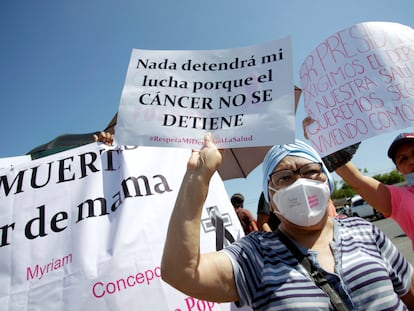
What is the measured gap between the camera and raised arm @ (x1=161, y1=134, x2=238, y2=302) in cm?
109

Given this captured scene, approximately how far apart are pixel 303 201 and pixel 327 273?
32 cm

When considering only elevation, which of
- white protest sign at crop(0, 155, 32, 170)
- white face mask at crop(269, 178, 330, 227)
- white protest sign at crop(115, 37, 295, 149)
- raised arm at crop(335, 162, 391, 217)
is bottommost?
white face mask at crop(269, 178, 330, 227)

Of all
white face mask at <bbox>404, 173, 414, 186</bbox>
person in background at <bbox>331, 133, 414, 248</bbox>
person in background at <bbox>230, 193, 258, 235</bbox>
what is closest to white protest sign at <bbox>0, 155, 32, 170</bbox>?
person in background at <bbox>331, 133, 414, 248</bbox>

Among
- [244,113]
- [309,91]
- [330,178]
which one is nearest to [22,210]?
[244,113]

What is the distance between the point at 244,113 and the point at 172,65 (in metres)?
0.51

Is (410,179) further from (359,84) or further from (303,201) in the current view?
(303,201)

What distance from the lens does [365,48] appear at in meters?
2.10

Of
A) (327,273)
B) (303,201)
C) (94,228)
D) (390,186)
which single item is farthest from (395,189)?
(94,228)

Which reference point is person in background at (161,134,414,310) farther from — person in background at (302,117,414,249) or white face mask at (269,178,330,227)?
person in background at (302,117,414,249)

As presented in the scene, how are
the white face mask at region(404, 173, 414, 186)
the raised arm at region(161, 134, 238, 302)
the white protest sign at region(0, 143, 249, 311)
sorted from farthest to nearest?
the white face mask at region(404, 173, 414, 186) < the white protest sign at region(0, 143, 249, 311) < the raised arm at region(161, 134, 238, 302)

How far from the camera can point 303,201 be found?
138cm

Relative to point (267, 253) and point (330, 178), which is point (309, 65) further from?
point (267, 253)

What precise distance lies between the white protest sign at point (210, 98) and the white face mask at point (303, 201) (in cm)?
23

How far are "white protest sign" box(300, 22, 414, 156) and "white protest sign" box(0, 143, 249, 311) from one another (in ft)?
2.89
